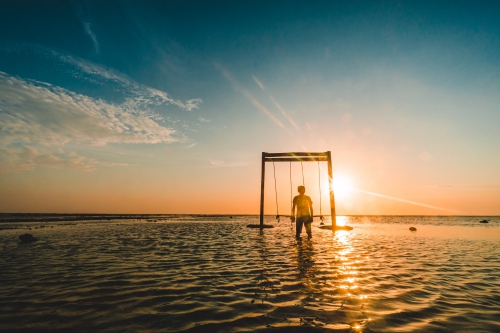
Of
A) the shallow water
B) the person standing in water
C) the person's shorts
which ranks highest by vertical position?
the person standing in water

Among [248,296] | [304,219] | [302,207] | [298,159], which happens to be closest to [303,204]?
[302,207]

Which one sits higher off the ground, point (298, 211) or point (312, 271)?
point (298, 211)

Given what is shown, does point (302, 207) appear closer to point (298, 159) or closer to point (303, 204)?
point (303, 204)

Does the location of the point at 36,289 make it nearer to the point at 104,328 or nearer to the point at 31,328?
the point at 31,328

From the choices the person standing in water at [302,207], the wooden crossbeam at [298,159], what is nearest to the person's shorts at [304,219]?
the person standing in water at [302,207]

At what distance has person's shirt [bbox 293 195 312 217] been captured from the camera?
1430 centimetres

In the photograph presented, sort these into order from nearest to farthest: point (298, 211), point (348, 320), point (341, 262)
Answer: point (348, 320) → point (341, 262) → point (298, 211)

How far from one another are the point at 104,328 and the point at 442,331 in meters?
4.14

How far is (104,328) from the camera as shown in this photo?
3295mm

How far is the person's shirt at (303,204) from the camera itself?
14.3 metres

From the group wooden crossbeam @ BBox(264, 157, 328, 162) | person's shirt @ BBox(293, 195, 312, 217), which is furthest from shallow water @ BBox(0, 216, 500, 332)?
Answer: wooden crossbeam @ BBox(264, 157, 328, 162)

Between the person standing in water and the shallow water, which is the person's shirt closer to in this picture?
the person standing in water

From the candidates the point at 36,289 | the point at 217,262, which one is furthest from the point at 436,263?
the point at 36,289

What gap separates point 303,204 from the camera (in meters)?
14.3
